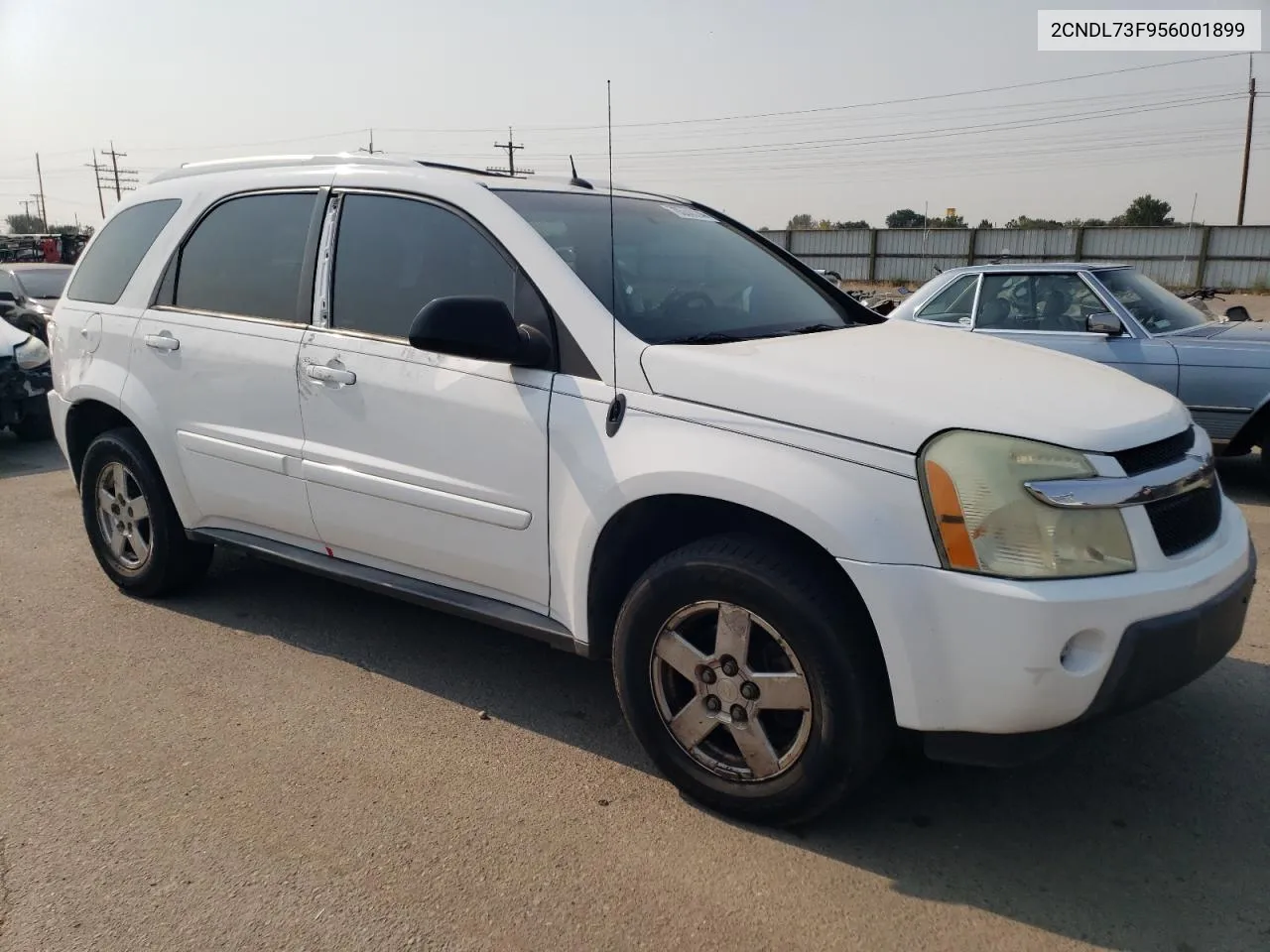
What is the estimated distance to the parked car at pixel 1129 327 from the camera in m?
6.50

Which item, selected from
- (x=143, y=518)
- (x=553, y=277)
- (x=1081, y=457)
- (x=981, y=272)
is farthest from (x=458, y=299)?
(x=981, y=272)

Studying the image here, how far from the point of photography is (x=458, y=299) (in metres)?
2.96

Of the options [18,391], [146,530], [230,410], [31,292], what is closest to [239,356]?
[230,410]

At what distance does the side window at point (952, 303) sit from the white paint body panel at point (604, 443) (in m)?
4.29

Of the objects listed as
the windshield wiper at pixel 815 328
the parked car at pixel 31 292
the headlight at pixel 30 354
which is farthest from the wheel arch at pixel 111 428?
the parked car at pixel 31 292

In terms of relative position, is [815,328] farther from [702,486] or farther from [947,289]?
[947,289]

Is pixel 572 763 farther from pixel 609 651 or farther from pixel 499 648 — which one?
pixel 499 648

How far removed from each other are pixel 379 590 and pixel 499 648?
70 centimetres

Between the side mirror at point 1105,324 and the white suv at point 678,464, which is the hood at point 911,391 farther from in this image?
the side mirror at point 1105,324

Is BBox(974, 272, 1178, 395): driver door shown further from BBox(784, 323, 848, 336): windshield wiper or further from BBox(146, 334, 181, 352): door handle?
BBox(146, 334, 181, 352): door handle

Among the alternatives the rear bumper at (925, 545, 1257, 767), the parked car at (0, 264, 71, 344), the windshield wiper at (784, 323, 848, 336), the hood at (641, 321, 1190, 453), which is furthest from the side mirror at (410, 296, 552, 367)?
the parked car at (0, 264, 71, 344)

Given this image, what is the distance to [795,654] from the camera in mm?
2609

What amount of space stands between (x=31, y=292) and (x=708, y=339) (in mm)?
15307

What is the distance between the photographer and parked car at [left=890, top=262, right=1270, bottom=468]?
650 centimetres
